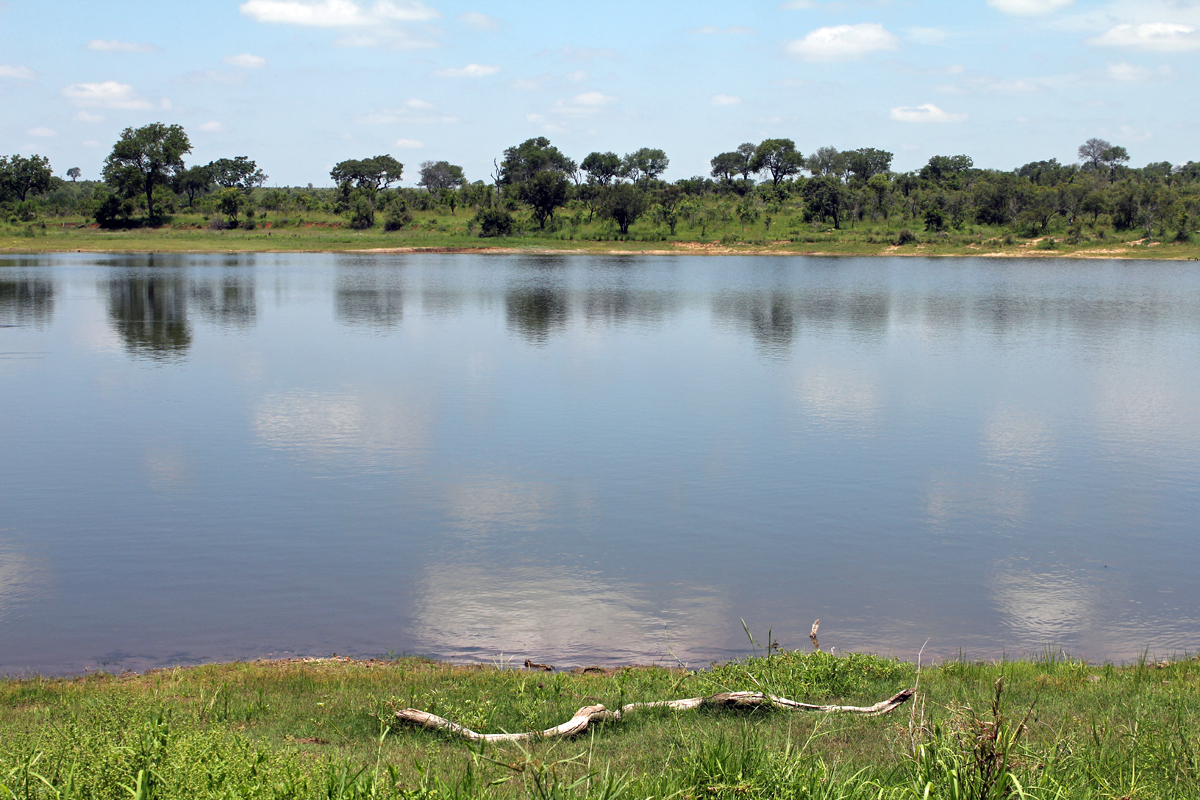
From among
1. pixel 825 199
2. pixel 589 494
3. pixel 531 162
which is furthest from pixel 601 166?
pixel 589 494

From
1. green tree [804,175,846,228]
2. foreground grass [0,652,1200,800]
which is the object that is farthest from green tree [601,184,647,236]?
foreground grass [0,652,1200,800]

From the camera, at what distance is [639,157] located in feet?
468

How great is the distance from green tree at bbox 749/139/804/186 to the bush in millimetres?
46273

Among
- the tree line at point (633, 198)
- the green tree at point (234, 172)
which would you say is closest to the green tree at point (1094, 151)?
the tree line at point (633, 198)

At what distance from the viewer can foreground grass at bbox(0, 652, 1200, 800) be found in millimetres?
4660

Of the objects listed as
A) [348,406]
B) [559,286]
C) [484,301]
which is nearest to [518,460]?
[348,406]

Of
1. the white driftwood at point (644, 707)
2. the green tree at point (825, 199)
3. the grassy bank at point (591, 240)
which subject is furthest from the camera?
the green tree at point (825, 199)

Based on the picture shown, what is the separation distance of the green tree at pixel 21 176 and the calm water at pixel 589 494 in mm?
96269

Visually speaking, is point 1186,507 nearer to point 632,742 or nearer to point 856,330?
point 632,742

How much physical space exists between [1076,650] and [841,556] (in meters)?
3.07

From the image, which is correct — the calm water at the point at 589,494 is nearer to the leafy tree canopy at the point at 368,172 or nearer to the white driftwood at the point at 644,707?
the white driftwood at the point at 644,707

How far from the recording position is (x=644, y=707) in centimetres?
703

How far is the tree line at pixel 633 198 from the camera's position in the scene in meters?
92.9

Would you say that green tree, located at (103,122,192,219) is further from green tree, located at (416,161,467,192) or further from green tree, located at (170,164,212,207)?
green tree, located at (416,161,467,192)
